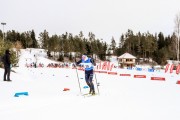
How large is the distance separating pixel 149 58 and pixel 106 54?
23191 millimetres

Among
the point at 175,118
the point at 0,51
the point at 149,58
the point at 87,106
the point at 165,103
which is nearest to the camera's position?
the point at 175,118

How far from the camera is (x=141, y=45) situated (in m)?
114

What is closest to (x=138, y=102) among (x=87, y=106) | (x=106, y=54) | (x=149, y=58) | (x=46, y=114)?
(x=87, y=106)

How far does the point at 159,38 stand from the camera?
12500cm

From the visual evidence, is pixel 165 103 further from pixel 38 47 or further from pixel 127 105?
pixel 38 47

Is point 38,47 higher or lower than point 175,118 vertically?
higher

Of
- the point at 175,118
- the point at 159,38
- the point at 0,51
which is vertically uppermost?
the point at 159,38

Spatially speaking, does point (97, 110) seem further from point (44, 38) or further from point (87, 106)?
point (44, 38)

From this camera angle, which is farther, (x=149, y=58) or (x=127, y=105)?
(x=149, y=58)

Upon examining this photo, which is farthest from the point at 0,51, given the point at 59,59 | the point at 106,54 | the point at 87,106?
the point at 106,54

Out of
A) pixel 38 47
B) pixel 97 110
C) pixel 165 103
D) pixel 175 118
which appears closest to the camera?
pixel 175 118

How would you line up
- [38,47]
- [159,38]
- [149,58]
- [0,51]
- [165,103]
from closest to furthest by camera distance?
[165,103] < [0,51] < [149,58] < [159,38] < [38,47]

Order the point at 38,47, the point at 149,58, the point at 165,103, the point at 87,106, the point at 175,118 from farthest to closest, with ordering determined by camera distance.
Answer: the point at 38,47
the point at 149,58
the point at 165,103
the point at 87,106
the point at 175,118

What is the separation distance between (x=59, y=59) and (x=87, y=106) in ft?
345
